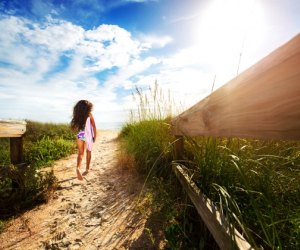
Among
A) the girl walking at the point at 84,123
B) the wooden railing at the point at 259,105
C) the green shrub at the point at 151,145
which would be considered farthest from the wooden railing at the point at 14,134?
the wooden railing at the point at 259,105

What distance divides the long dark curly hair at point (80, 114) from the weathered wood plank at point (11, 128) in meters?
1.93

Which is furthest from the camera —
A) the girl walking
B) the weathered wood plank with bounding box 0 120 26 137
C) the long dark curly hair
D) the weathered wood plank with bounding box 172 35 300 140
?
the long dark curly hair

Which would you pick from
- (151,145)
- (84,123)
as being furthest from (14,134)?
(151,145)

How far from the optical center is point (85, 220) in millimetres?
3715

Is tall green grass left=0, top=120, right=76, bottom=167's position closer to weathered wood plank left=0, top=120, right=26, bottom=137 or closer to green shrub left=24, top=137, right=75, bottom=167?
green shrub left=24, top=137, right=75, bottom=167

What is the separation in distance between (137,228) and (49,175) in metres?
2.60

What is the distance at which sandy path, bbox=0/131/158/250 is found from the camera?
10.2 ft

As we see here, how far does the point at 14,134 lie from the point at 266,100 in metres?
4.96

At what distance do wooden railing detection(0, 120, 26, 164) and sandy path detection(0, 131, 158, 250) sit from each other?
1118 mm

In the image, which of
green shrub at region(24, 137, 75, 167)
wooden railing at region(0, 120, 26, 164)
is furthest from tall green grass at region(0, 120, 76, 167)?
wooden railing at region(0, 120, 26, 164)

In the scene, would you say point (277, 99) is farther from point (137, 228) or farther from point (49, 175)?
point (49, 175)

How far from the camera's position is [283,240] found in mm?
1840

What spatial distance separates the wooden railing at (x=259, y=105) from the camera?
911 millimetres

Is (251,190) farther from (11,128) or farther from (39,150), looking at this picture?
(39,150)
